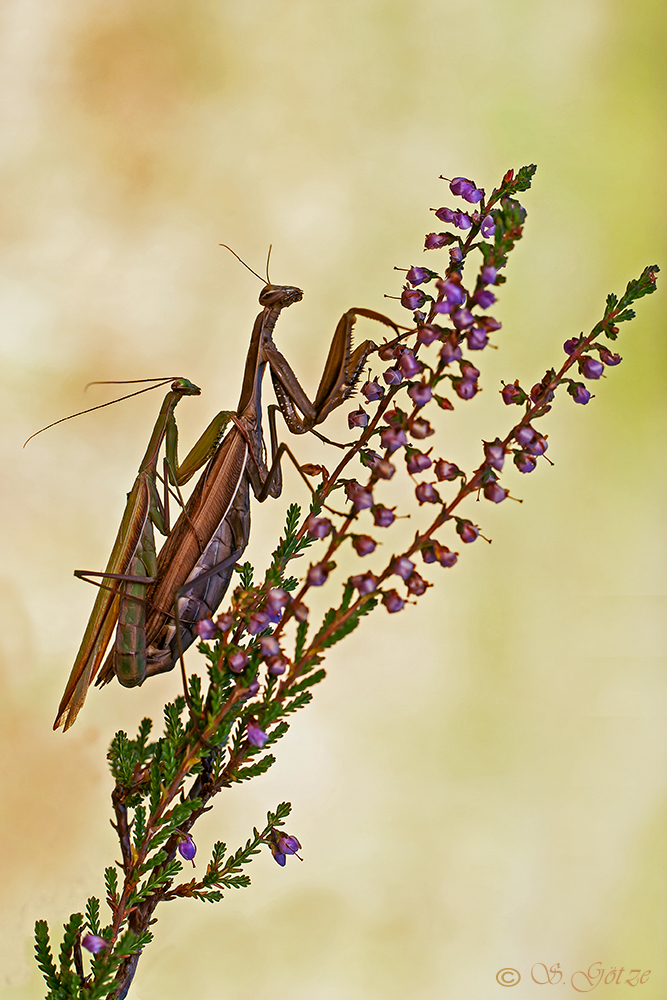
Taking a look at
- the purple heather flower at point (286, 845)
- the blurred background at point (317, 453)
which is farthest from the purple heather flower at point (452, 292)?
the blurred background at point (317, 453)

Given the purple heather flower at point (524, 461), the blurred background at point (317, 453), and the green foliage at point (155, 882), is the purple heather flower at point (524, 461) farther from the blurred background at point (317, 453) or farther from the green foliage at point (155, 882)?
the blurred background at point (317, 453)

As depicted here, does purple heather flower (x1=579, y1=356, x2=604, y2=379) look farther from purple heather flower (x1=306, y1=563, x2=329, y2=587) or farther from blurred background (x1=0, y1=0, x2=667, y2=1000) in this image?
blurred background (x1=0, y1=0, x2=667, y2=1000)

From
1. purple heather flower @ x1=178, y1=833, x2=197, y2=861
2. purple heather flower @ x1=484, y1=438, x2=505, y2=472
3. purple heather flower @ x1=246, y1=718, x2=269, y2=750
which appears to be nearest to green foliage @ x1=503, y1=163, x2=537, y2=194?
purple heather flower @ x1=484, y1=438, x2=505, y2=472

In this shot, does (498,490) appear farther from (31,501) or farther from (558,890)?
(558,890)

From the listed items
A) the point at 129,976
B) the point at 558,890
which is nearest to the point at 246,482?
the point at 129,976

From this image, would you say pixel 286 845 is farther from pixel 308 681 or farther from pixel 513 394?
pixel 513 394
